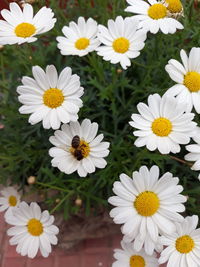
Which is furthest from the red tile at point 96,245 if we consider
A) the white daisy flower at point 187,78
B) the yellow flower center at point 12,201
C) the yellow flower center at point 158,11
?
the yellow flower center at point 158,11

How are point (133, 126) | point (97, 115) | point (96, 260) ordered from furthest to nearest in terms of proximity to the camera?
point (96, 260)
point (97, 115)
point (133, 126)

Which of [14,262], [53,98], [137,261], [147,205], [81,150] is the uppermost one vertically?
[53,98]

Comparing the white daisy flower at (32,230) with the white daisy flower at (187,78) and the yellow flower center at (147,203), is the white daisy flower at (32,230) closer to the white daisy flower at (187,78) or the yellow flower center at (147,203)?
the yellow flower center at (147,203)

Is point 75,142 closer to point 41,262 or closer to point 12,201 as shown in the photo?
point 12,201

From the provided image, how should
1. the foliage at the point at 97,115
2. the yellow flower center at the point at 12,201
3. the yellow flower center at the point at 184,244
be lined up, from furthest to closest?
the yellow flower center at the point at 12,201 < the foliage at the point at 97,115 < the yellow flower center at the point at 184,244

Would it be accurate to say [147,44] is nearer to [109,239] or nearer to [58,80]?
[58,80]

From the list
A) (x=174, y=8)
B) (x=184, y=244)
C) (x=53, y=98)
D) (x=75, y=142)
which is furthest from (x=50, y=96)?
(x=184, y=244)
